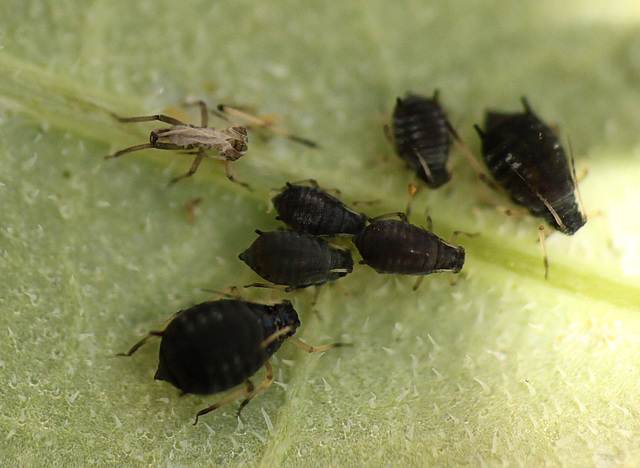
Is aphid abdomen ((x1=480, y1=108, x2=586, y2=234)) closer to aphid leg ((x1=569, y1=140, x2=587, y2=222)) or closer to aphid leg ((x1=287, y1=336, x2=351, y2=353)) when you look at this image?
aphid leg ((x1=569, y1=140, x2=587, y2=222))

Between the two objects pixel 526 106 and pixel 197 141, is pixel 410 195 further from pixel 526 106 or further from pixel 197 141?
pixel 197 141

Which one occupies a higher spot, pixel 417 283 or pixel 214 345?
pixel 417 283

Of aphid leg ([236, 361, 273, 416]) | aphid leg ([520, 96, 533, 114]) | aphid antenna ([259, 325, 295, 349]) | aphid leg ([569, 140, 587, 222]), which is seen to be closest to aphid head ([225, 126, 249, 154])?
aphid antenna ([259, 325, 295, 349])

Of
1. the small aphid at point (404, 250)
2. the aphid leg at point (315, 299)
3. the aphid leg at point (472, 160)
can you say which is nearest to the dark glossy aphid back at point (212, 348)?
the aphid leg at point (315, 299)

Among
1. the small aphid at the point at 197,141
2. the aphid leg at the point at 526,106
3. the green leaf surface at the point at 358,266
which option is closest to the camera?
the green leaf surface at the point at 358,266

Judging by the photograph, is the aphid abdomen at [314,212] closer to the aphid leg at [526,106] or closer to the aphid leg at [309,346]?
the aphid leg at [309,346]

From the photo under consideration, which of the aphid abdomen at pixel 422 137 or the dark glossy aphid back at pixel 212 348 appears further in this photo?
the aphid abdomen at pixel 422 137

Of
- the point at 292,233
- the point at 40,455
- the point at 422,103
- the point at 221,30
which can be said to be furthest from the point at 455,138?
the point at 40,455

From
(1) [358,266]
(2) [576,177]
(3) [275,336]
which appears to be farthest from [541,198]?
(3) [275,336]
